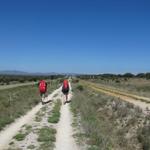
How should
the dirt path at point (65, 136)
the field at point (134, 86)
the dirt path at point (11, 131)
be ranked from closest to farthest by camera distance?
the dirt path at point (65, 136) < the dirt path at point (11, 131) < the field at point (134, 86)

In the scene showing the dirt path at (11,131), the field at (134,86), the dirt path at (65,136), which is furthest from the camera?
the field at (134,86)

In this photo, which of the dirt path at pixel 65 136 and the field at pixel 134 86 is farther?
the field at pixel 134 86

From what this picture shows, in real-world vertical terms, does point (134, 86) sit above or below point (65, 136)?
below

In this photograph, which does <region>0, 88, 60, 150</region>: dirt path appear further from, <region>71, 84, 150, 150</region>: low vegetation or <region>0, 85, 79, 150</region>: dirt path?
<region>71, 84, 150, 150</region>: low vegetation

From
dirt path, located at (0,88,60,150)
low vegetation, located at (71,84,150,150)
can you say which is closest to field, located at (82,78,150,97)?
low vegetation, located at (71,84,150,150)

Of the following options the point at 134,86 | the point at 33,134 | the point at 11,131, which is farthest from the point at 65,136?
the point at 134,86

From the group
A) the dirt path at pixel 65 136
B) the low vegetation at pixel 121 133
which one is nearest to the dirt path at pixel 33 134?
the dirt path at pixel 65 136

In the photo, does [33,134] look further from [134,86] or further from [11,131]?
[134,86]

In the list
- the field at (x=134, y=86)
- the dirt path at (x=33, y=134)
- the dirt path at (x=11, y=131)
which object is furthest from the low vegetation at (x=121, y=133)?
the field at (x=134, y=86)

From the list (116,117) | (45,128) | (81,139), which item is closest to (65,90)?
(116,117)

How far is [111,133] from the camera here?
16.3m

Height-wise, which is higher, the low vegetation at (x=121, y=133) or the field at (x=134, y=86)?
the low vegetation at (x=121, y=133)

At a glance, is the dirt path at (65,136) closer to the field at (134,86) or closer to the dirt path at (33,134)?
the dirt path at (33,134)

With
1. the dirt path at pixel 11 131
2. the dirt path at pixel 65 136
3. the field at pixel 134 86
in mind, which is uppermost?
the dirt path at pixel 65 136
